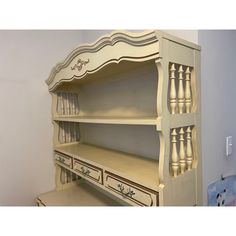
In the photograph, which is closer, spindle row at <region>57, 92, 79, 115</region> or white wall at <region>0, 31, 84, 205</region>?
white wall at <region>0, 31, 84, 205</region>

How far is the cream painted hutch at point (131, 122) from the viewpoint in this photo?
32.2 inches

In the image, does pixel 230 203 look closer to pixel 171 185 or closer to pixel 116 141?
pixel 171 185

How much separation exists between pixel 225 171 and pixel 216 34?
816 mm

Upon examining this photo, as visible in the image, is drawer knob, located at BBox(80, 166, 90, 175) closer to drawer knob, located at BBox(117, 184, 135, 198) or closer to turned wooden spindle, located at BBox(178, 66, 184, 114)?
drawer knob, located at BBox(117, 184, 135, 198)

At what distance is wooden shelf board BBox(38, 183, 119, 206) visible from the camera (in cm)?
153

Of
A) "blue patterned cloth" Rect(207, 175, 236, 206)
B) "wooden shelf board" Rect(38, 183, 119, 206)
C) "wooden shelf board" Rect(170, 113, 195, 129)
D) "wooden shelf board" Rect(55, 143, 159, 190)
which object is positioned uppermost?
"wooden shelf board" Rect(170, 113, 195, 129)

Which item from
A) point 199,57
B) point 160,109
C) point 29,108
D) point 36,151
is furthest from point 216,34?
point 36,151

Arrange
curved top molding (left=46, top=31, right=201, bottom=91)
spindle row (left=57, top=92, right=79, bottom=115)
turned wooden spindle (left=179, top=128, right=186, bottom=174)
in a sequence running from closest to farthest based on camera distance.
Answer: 1. curved top molding (left=46, top=31, right=201, bottom=91)
2. turned wooden spindle (left=179, top=128, right=186, bottom=174)
3. spindle row (left=57, top=92, right=79, bottom=115)

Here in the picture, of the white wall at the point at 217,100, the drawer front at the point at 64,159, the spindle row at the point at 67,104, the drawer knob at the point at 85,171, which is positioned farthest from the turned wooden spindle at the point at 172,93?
the spindle row at the point at 67,104

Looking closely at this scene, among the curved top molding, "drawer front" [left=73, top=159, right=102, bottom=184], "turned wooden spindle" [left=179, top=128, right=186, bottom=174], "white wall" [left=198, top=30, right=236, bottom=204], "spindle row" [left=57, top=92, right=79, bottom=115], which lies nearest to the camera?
the curved top molding

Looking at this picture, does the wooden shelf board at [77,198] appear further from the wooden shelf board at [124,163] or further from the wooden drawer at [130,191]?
the wooden drawer at [130,191]

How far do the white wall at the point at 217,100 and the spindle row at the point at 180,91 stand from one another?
0.13 metres

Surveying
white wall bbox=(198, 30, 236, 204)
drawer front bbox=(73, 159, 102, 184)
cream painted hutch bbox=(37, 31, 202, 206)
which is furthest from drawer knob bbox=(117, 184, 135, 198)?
white wall bbox=(198, 30, 236, 204)

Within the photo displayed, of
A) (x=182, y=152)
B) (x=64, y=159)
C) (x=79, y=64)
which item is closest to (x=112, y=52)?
(x=79, y=64)
